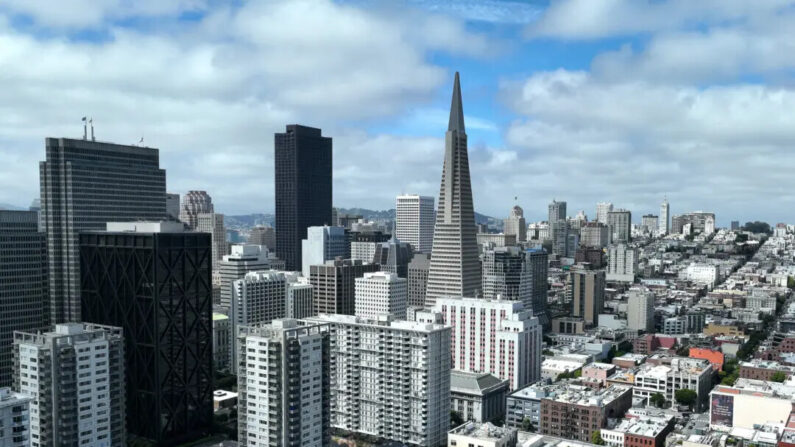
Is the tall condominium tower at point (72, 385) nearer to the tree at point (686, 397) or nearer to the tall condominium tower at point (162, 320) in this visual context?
the tall condominium tower at point (162, 320)

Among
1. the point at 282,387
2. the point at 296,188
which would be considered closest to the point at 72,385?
the point at 282,387

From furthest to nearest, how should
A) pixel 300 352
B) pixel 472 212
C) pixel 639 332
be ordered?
pixel 639 332, pixel 472 212, pixel 300 352

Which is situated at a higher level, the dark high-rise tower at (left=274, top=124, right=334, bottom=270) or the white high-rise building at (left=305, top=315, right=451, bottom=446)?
the dark high-rise tower at (left=274, top=124, right=334, bottom=270)

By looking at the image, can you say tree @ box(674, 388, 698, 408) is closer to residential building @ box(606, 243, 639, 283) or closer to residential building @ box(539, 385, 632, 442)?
residential building @ box(539, 385, 632, 442)

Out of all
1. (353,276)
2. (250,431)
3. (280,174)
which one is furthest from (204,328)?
(280,174)

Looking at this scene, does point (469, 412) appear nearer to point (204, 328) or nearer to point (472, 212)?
point (204, 328)

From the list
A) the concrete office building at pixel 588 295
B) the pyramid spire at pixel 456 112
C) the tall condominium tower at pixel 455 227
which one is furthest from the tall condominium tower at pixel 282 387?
the concrete office building at pixel 588 295

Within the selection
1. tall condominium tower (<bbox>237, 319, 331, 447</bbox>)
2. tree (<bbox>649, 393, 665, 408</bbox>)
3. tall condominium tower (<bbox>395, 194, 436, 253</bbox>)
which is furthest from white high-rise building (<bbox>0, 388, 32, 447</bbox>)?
tall condominium tower (<bbox>395, 194, 436, 253</bbox>)

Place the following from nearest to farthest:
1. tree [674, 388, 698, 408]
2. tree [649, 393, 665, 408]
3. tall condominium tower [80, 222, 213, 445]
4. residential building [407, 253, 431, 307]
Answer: tall condominium tower [80, 222, 213, 445], tree [674, 388, 698, 408], tree [649, 393, 665, 408], residential building [407, 253, 431, 307]

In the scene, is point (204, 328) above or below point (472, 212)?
below
